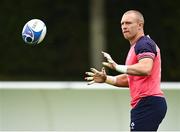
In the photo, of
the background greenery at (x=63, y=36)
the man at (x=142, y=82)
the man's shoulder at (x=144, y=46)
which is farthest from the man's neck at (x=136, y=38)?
the background greenery at (x=63, y=36)

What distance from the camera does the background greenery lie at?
24203 millimetres

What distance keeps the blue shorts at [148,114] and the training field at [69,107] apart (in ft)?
6.89

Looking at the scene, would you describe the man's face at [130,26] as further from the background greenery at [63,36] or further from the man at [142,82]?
the background greenery at [63,36]

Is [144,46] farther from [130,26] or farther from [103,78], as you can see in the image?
[103,78]

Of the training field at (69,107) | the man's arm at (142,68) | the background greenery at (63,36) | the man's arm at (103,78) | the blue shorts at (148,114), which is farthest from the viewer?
the background greenery at (63,36)

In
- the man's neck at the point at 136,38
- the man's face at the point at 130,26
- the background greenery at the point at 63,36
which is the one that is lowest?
the background greenery at the point at 63,36

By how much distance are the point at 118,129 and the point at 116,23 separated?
15.9 m

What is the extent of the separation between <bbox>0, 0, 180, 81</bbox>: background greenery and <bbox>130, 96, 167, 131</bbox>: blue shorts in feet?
55.9

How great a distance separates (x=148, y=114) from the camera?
673cm

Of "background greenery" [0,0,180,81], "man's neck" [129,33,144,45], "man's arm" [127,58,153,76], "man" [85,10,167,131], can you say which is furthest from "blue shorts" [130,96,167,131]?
"background greenery" [0,0,180,81]

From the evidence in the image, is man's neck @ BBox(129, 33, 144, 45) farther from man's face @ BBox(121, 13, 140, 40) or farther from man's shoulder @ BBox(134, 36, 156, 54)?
man's shoulder @ BBox(134, 36, 156, 54)

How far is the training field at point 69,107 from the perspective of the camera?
29.3ft

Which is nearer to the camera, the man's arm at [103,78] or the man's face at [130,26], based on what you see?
the man's face at [130,26]

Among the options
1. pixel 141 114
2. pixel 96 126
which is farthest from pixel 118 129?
pixel 141 114
